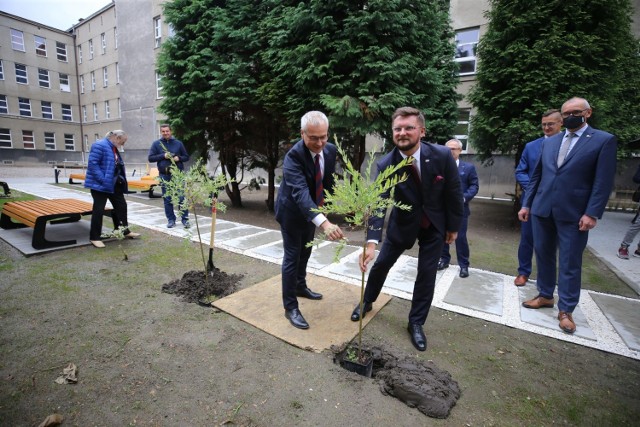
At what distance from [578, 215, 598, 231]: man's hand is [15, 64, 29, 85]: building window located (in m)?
48.4

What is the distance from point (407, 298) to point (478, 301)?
33.4 inches

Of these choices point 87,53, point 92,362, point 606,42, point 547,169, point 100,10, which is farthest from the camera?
point 87,53

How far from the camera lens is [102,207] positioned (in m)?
5.65

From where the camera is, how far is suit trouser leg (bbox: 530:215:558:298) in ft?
12.0

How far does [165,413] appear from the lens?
2109 mm

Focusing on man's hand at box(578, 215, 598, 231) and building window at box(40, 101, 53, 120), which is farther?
building window at box(40, 101, 53, 120)

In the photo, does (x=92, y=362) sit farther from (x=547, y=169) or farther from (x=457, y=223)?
(x=547, y=169)

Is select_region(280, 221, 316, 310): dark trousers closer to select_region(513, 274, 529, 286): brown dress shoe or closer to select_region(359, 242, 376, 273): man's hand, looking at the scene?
select_region(359, 242, 376, 273): man's hand

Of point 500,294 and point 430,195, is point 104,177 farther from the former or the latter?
point 500,294

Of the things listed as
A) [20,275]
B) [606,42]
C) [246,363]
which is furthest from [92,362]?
[606,42]

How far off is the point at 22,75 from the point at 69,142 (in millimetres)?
7680

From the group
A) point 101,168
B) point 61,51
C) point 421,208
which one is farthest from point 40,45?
point 421,208

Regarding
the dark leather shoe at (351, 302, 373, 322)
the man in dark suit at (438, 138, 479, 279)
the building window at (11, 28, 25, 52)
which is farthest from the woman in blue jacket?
the building window at (11, 28, 25, 52)

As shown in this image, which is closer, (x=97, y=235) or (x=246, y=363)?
(x=246, y=363)
